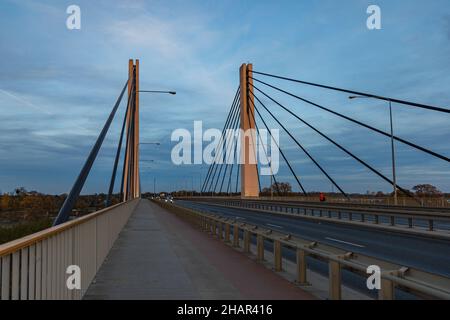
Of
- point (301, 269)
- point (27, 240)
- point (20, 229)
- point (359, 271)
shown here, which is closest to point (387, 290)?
point (359, 271)

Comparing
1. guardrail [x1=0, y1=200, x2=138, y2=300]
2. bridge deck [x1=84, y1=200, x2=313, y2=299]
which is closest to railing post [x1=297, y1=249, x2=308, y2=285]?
bridge deck [x1=84, y1=200, x2=313, y2=299]

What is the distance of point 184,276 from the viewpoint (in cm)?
994

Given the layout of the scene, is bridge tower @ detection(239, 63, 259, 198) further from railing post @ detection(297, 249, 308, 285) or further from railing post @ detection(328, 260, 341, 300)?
railing post @ detection(328, 260, 341, 300)

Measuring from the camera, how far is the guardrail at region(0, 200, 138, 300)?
4.27 m

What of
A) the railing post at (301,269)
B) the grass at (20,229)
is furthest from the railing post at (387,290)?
the grass at (20,229)

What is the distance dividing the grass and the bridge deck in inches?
98.0

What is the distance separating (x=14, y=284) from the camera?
4320 mm

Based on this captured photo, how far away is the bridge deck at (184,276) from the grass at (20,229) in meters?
2.49

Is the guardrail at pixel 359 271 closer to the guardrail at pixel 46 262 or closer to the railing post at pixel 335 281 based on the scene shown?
the railing post at pixel 335 281

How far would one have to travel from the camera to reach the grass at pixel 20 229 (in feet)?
50.2
